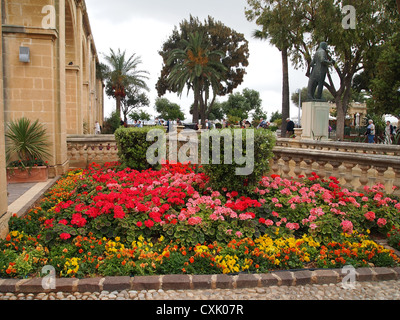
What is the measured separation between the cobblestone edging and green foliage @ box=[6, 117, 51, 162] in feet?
19.2

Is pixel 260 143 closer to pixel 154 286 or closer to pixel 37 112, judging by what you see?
pixel 154 286

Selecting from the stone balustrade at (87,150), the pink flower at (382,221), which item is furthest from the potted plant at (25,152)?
the pink flower at (382,221)

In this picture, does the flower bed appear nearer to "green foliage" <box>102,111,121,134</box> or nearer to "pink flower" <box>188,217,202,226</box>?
"pink flower" <box>188,217,202,226</box>

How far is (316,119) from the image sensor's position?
580 inches

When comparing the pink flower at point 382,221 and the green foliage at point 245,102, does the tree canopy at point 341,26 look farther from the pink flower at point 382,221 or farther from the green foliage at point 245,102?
the green foliage at point 245,102

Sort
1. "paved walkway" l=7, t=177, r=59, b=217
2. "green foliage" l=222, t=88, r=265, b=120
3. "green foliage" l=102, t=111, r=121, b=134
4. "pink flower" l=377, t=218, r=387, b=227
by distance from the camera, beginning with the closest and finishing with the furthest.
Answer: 1. "pink flower" l=377, t=218, r=387, b=227
2. "paved walkway" l=7, t=177, r=59, b=217
3. "green foliage" l=102, t=111, r=121, b=134
4. "green foliage" l=222, t=88, r=265, b=120

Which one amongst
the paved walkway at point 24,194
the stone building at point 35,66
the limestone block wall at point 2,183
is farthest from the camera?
the stone building at point 35,66

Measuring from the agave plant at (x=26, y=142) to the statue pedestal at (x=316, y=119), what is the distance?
33.8 ft

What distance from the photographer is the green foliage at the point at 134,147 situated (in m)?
8.77

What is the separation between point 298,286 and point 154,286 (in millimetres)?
1508

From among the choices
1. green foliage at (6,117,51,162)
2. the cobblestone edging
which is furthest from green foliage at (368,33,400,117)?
the cobblestone edging

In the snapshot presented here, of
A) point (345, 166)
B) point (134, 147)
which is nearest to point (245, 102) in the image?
point (134, 147)

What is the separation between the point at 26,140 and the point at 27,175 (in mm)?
865

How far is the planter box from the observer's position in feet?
27.9
